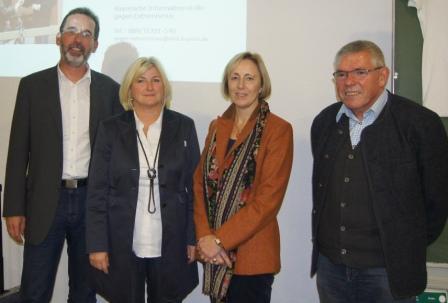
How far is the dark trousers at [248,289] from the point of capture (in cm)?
196

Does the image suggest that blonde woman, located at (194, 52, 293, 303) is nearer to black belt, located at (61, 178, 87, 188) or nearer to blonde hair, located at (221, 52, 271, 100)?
blonde hair, located at (221, 52, 271, 100)

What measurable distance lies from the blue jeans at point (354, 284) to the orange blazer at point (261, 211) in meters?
0.22

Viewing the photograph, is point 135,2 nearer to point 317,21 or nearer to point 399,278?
point 317,21

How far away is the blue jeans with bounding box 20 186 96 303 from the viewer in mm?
2393

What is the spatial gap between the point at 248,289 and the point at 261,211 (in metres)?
0.35

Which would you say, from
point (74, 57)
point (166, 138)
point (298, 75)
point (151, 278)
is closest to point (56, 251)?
point (151, 278)

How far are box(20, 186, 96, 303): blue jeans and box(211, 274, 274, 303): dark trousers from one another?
0.89 metres

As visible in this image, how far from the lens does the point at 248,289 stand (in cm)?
196

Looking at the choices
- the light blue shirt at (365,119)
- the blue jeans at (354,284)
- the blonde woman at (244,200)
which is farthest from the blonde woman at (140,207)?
the light blue shirt at (365,119)

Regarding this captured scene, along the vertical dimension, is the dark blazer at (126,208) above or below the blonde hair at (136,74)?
below

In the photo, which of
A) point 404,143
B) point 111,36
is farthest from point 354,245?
point 111,36

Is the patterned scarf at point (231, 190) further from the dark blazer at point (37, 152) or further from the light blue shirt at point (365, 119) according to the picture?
the dark blazer at point (37, 152)

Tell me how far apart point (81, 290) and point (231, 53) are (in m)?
1.64

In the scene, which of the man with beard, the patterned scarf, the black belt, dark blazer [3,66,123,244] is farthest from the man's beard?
the patterned scarf
